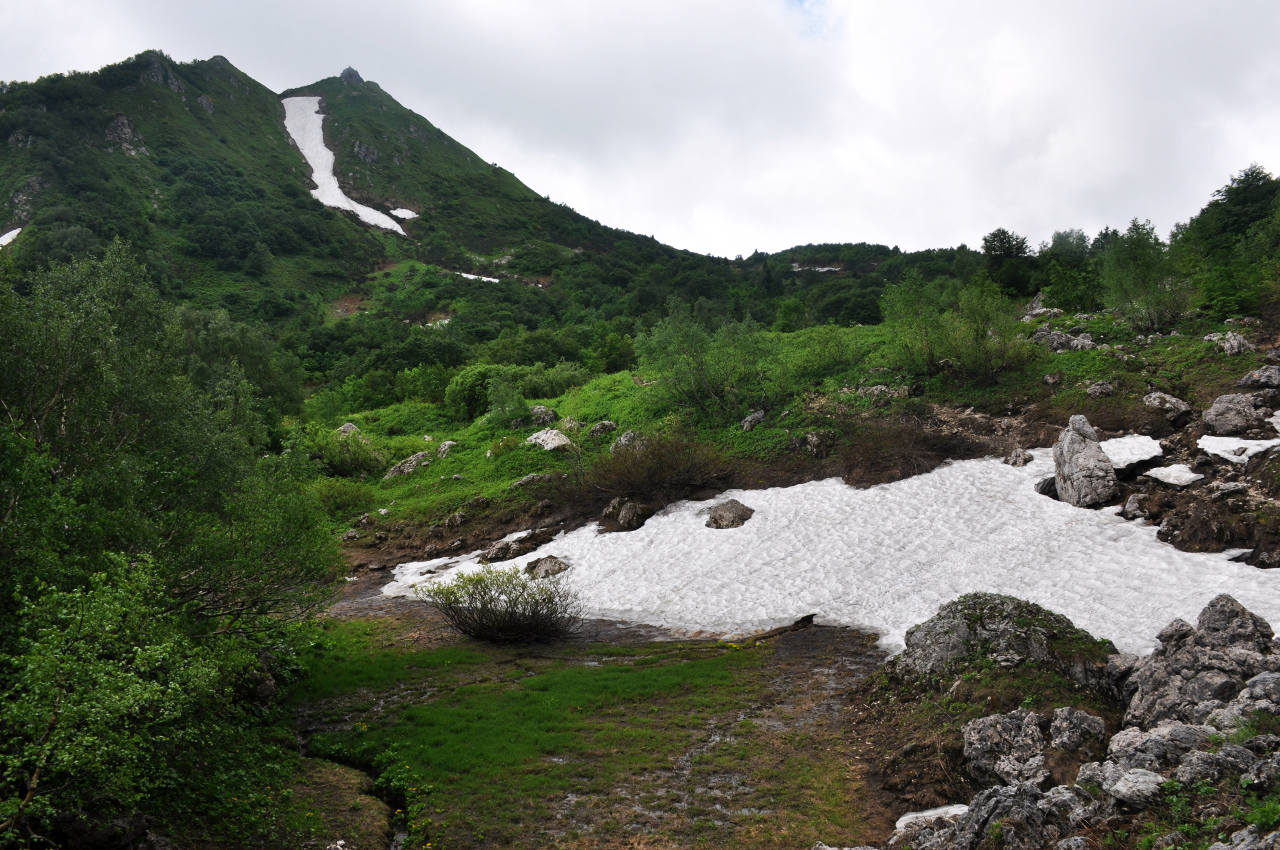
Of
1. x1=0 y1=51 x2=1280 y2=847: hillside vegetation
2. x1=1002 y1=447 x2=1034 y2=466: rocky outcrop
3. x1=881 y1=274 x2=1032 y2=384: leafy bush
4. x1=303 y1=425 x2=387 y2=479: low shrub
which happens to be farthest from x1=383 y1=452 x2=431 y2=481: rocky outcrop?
x1=1002 y1=447 x2=1034 y2=466: rocky outcrop

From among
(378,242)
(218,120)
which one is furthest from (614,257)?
(218,120)

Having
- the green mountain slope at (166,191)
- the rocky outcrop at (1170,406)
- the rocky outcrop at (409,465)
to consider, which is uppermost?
the green mountain slope at (166,191)

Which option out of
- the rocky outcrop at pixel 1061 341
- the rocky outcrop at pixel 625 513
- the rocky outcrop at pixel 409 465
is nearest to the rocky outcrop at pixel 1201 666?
the rocky outcrop at pixel 625 513

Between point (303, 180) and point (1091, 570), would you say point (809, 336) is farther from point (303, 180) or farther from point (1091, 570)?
point (303, 180)

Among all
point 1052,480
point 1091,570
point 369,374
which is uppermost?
point 369,374

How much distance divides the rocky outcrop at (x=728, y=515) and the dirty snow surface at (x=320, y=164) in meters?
134

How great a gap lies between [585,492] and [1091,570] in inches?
784

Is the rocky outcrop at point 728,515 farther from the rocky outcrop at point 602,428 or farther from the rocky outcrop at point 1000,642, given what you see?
the rocky outcrop at point 602,428

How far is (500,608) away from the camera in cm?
1906

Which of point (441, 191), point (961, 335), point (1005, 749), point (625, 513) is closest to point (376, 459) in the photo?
point (625, 513)

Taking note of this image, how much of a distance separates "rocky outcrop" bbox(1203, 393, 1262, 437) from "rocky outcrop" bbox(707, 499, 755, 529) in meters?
16.7

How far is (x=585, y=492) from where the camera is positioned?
30078 millimetres

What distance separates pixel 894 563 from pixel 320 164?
616 ft

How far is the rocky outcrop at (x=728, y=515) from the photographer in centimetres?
2592
